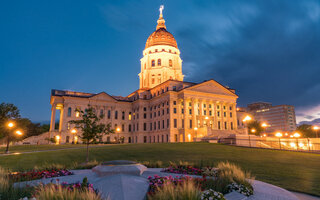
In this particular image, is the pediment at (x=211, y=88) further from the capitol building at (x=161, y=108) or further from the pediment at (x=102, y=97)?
the pediment at (x=102, y=97)

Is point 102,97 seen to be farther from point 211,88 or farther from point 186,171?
point 186,171

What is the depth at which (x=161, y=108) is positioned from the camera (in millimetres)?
77750

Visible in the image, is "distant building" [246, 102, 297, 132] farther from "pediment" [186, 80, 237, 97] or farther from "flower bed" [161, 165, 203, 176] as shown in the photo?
"flower bed" [161, 165, 203, 176]

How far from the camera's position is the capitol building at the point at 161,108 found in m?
71.1

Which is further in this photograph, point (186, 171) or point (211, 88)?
point (211, 88)

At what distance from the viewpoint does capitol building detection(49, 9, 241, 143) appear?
2797 inches

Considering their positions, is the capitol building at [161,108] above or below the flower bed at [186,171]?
above

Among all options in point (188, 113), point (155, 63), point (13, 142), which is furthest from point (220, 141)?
point (13, 142)

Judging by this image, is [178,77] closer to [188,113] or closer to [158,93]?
[158,93]

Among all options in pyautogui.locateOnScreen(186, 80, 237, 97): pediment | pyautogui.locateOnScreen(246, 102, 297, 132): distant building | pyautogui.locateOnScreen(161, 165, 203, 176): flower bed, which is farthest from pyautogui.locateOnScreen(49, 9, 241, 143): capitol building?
pyautogui.locateOnScreen(246, 102, 297, 132): distant building

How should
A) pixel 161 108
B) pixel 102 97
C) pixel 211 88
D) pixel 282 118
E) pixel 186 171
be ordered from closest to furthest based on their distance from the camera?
pixel 186 171, pixel 211 88, pixel 161 108, pixel 102 97, pixel 282 118

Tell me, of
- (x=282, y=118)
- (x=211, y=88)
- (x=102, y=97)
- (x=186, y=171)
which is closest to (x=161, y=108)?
(x=211, y=88)

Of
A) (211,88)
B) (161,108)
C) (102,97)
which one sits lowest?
(161,108)

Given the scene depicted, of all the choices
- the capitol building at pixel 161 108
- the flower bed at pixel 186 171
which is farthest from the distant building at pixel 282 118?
the flower bed at pixel 186 171
